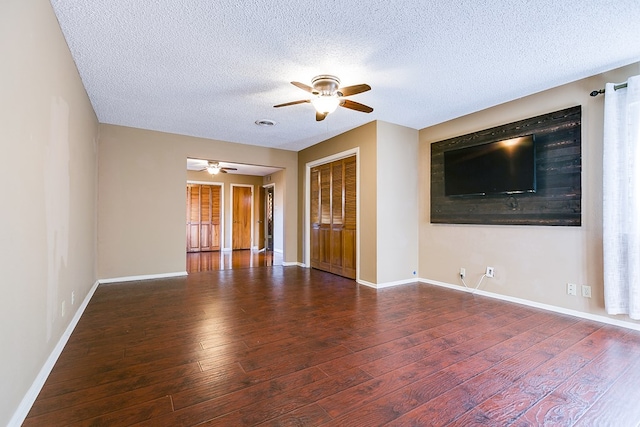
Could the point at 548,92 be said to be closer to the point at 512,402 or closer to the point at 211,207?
the point at 512,402

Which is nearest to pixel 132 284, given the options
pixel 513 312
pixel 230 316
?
pixel 230 316

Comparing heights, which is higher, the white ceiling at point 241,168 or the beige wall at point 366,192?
the white ceiling at point 241,168

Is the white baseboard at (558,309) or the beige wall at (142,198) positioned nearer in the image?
the white baseboard at (558,309)

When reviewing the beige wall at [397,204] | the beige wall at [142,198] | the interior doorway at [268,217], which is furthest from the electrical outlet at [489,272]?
the interior doorway at [268,217]

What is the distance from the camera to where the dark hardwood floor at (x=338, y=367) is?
1573mm

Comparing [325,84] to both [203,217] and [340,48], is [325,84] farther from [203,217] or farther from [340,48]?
[203,217]

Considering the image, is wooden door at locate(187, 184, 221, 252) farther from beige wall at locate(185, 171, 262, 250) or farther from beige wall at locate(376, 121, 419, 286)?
beige wall at locate(376, 121, 419, 286)

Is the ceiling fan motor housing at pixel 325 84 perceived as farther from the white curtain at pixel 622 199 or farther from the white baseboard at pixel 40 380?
the white baseboard at pixel 40 380

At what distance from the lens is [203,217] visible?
8695mm

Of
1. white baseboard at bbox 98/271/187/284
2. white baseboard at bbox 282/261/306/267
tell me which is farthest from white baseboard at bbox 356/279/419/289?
white baseboard at bbox 98/271/187/284

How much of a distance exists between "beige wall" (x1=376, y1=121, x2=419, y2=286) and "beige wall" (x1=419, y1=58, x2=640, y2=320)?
352 millimetres

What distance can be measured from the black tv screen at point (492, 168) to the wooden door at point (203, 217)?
22.1 feet

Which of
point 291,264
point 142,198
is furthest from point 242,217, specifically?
point 142,198

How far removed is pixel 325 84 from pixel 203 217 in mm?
6918
